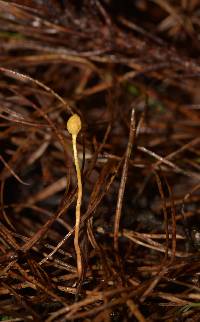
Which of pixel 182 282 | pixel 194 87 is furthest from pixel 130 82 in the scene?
pixel 182 282

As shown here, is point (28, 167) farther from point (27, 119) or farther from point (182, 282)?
point (182, 282)

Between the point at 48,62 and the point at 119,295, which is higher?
the point at 48,62

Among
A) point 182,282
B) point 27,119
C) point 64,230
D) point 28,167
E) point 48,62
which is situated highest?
point 48,62

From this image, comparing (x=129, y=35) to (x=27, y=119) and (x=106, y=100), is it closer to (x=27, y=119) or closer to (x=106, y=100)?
(x=106, y=100)

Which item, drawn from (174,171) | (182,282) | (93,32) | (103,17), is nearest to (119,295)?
(182,282)

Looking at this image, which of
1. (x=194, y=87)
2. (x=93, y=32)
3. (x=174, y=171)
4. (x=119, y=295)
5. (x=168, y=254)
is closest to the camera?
(x=119, y=295)

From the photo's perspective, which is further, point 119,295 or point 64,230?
point 64,230

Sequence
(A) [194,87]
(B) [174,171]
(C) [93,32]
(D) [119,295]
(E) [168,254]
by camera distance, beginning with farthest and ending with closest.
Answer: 1. (A) [194,87]
2. (C) [93,32]
3. (B) [174,171]
4. (E) [168,254]
5. (D) [119,295]
